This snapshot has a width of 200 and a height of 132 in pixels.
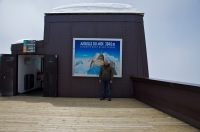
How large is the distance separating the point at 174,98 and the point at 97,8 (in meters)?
5.67

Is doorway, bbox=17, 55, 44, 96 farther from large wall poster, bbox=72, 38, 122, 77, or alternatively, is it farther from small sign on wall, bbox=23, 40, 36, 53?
large wall poster, bbox=72, 38, 122, 77

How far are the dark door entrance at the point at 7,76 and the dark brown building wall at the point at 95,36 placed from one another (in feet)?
7.08

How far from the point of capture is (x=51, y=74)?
8031 mm

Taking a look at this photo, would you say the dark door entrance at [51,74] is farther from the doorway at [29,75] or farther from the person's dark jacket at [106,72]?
the person's dark jacket at [106,72]

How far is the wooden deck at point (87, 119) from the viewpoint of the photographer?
402 centimetres

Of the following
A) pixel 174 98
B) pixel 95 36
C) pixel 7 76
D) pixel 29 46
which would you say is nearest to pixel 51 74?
pixel 29 46

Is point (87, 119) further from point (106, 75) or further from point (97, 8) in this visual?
point (97, 8)

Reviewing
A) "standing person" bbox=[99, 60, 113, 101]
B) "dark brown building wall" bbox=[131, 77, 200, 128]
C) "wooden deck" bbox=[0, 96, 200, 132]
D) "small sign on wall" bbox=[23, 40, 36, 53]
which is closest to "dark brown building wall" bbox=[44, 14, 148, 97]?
"standing person" bbox=[99, 60, 113, 101]

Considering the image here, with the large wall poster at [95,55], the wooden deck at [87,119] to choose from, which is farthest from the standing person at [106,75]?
the wooden deck at [87,119]

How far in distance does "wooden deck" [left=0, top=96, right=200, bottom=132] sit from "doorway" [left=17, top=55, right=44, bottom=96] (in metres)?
3.16

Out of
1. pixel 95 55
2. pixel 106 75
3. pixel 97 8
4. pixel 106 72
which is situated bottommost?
pixel 106 75

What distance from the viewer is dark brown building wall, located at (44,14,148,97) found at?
809 cm

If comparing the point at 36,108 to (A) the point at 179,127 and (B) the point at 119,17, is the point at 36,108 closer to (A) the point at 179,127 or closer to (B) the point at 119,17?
(A) the point at 179,127

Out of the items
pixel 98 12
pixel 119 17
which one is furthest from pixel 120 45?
pixel 98 12
